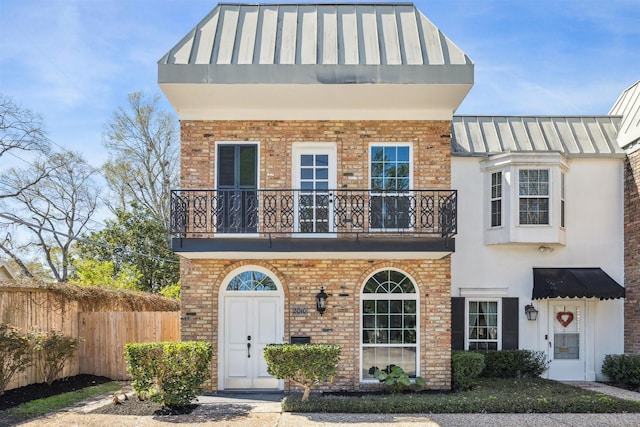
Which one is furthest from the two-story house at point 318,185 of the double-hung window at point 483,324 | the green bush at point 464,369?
the double-hung window at point 483,324

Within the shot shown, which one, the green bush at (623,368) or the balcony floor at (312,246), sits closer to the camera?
the balcony floor at (312,246)

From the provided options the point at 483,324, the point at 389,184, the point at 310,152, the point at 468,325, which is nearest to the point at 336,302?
the point at 389,184

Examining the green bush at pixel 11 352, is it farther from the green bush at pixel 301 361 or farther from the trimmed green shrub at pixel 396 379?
the trimmed green shrub at pixel 396 379

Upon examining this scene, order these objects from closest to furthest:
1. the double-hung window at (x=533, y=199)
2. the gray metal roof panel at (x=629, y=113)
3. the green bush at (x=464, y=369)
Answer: the green bush at (x=464, y=369) < the double-hung window at (x=533, y=199) < the gray metal roof panel at (x=629, y=113)

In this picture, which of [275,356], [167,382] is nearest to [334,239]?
[275,356]

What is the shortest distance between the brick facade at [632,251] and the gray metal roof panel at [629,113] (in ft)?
1.29

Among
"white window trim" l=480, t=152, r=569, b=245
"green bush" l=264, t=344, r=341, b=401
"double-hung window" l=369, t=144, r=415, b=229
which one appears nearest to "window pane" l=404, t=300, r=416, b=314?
"double-hung window" l=369, t=144, r=415, b=229

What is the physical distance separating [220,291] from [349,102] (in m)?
4.61

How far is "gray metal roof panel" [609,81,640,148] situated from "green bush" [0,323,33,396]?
13748 millimetres

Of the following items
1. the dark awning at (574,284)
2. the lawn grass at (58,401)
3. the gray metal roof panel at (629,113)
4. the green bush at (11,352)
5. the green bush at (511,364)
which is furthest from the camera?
the gray metal roof panel at (629,113)

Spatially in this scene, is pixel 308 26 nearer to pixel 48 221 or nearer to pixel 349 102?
pixel 349 102

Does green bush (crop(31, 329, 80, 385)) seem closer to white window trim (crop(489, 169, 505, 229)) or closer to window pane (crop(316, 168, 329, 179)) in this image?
window pane (crop(316, 168, 329, 179))

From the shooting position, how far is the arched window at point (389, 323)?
11.9m

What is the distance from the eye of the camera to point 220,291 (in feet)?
39.1
